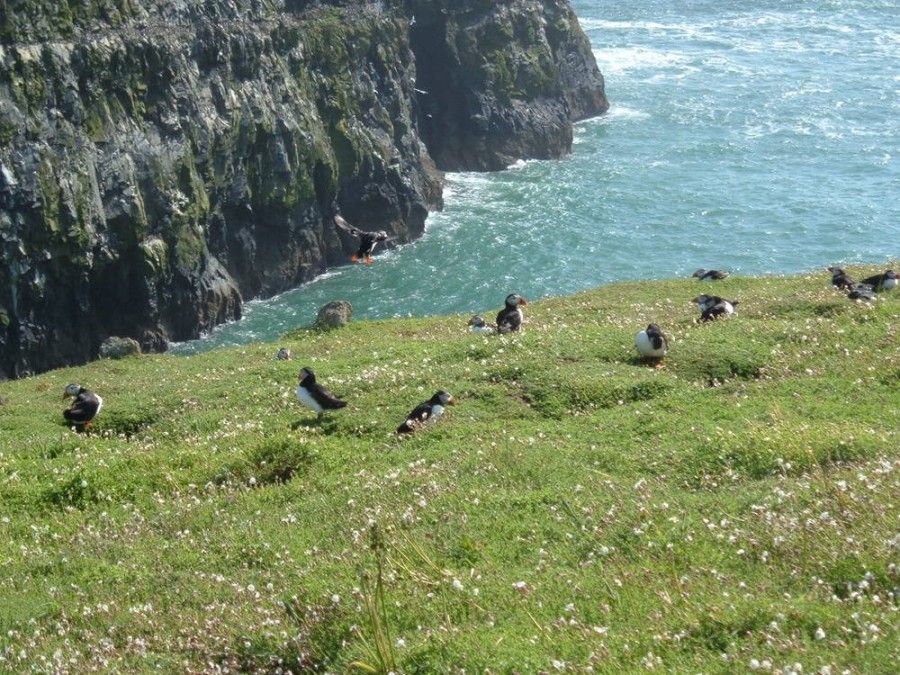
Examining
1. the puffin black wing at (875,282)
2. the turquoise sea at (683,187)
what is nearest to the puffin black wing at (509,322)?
the puffin black wing at (875,282)

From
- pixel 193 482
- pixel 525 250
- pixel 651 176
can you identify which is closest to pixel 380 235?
pixel 193 482

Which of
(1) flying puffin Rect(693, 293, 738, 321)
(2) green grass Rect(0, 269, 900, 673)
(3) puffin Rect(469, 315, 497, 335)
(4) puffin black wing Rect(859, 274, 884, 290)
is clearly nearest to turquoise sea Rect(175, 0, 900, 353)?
(3) puffin Rect(469, 315, 497, 335)

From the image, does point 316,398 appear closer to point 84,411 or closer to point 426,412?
point 426,412

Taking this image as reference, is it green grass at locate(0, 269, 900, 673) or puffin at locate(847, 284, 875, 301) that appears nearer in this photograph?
green grass at locate(0, 269, 900, 673)

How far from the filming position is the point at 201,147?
68188mm

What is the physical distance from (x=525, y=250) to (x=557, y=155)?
83.5 ft

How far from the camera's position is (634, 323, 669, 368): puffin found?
29734 mm

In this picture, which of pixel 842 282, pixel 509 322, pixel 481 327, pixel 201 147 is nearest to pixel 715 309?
pixel 842 282

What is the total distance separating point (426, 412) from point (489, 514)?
758cm

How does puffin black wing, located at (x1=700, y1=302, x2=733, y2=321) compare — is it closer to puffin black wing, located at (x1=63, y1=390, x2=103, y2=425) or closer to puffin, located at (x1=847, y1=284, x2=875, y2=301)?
puffin, located at (x1=847, y1=284, x2=875, y2=301)

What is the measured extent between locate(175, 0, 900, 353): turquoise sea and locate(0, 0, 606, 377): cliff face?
3388mm

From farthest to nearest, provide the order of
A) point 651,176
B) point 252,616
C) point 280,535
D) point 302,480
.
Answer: point 651,176, point 302,480, point 280,535, point 252,616

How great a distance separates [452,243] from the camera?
3329 inches

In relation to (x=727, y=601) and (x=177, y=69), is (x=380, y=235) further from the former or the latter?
(x=177, y=69)
